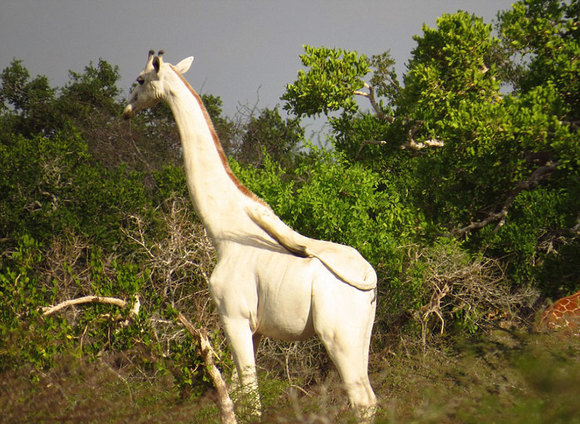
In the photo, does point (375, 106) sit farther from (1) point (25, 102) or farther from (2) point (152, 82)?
(1) point (25, 102)

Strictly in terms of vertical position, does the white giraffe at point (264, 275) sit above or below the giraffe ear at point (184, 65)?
below

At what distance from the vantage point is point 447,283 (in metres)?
9.54

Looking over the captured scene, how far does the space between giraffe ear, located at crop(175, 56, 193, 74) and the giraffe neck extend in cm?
48

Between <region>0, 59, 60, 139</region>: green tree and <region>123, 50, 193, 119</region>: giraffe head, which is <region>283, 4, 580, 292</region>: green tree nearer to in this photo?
<region>123, 50, 193, 119</region>: giraffe head

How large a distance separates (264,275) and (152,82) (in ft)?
6.49

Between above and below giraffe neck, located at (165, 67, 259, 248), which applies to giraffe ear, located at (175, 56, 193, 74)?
above

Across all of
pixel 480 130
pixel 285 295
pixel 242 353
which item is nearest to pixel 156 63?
pixel 285 295

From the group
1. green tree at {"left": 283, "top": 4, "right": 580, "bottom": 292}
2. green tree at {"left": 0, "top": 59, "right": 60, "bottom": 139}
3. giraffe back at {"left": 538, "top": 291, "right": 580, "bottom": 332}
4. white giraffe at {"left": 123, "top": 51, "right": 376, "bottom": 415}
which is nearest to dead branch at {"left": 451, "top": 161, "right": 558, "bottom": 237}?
green tree at {"left": 283, "top": 4, "right": 580, "bottom": 292}

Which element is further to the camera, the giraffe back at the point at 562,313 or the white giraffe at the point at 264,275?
the giraffe back at the point at 562,313

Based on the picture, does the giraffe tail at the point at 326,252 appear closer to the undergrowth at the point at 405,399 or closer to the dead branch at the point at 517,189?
the undergrowth at the point at 405,399

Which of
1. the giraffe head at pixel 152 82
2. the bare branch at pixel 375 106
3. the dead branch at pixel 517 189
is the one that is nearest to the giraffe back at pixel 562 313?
the dead branch at pixel 517 189

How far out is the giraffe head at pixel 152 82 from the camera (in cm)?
583

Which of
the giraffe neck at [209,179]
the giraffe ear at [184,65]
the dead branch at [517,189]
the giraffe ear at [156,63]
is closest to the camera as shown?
the giraffe neck at [209,179]

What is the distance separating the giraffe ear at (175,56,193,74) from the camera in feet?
20.1
